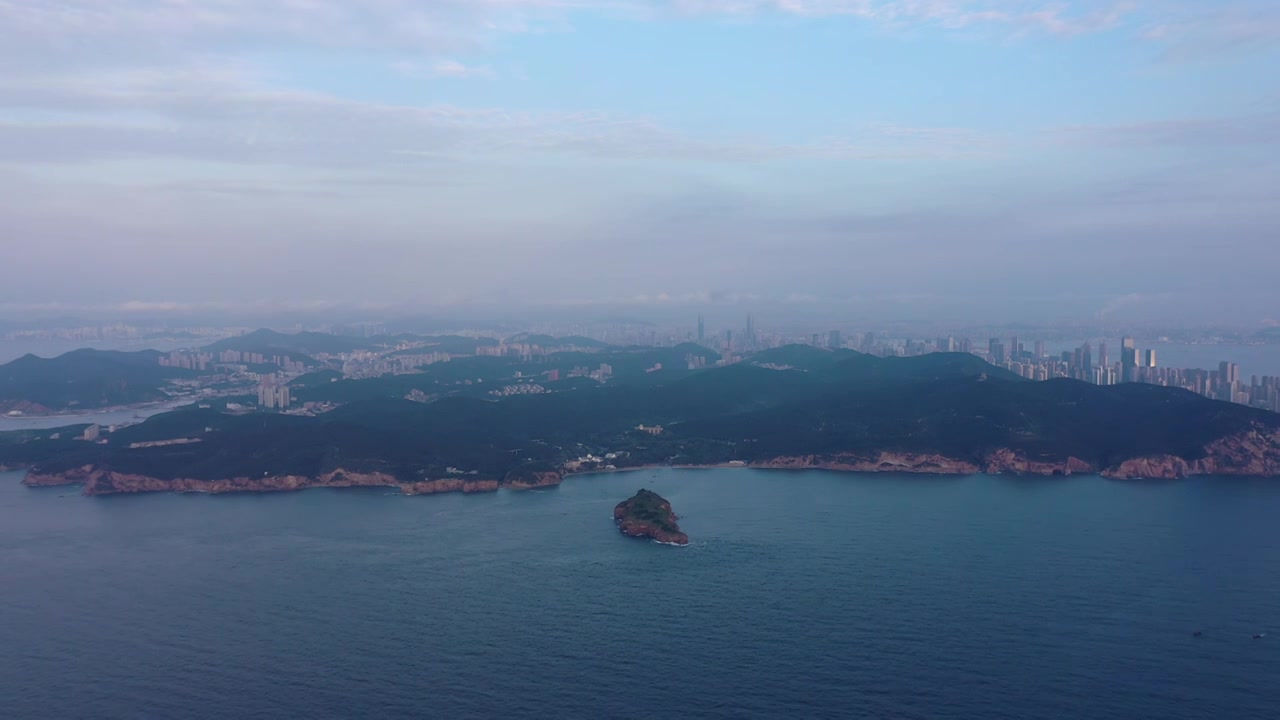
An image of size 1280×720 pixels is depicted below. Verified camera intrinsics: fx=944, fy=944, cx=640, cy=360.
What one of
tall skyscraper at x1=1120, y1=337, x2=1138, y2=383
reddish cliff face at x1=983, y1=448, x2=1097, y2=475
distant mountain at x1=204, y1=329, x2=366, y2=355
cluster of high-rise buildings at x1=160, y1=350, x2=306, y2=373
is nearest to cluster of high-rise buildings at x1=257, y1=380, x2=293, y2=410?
cluster of high-rise buildings at x1=160, y1=350, x2=306, y2=373

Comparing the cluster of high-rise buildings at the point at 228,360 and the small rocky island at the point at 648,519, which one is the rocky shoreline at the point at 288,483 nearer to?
the small rocky island at the point at 648,519

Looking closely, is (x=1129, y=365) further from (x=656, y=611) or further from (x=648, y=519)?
(x=656, y=611)

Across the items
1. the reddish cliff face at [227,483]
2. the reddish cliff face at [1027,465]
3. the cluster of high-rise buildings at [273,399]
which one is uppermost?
the cluster of high-rise buildings at [273,399]

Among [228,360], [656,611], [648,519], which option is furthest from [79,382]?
[656,611]

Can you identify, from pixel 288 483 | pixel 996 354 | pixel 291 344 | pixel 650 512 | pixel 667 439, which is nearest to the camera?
pixel 650 512

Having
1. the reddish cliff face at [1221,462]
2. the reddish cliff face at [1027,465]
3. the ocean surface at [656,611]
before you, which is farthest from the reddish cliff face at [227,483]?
the reddish cliff face at [1221,462]

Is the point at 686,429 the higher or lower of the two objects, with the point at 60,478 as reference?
higher
